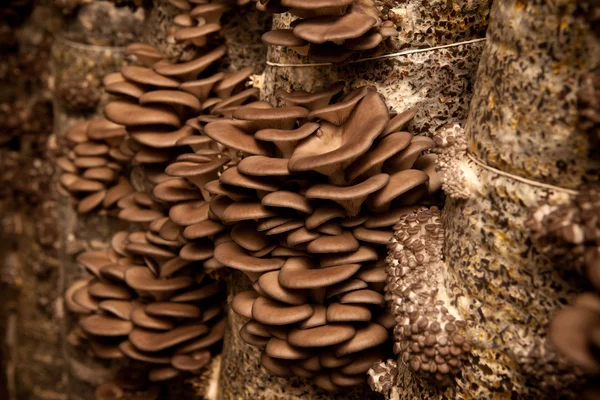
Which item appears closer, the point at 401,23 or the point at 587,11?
the point at 587,11

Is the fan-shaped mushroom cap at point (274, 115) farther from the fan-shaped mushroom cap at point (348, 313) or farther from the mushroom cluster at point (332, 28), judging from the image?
the fan-shaped mushroom cap at point (348, 313)

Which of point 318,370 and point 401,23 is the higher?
point 401,23

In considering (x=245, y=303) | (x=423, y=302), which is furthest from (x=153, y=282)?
(x=423, y=302)

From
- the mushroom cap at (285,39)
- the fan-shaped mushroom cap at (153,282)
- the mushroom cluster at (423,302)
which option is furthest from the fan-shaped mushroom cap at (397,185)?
the fan-shaped mushroom cap at (153,282)

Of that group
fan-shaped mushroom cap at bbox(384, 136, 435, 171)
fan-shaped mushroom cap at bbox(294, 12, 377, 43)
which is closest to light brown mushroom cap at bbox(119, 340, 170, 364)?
fan-shaped mushroom cap at bbox(384, 136, 435, 171)

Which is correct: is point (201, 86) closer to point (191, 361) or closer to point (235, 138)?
point (235, 138)

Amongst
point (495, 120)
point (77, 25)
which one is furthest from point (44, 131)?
point (495, 120)

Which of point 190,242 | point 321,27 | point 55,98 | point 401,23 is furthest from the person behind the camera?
point 55,98

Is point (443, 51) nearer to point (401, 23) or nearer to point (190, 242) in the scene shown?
point (401, 23)
